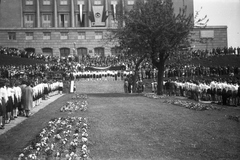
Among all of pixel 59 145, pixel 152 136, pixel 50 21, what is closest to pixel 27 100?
pixel 59 145

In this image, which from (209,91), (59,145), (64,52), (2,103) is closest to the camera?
(59,145)

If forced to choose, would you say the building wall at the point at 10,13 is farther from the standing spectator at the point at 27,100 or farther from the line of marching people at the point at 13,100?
the standing spectator at the point at 27,100

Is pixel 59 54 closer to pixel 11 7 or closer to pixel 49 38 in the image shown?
pixel 49 38

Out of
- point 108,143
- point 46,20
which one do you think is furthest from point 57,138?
point 46,20

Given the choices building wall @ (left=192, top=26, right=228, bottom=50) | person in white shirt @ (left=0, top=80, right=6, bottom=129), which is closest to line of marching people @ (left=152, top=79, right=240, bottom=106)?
person in white shirt @ (left=0, top=80, right=6, bottom=129)

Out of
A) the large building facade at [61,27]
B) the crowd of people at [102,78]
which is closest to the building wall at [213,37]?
the large building facade at [61,27]

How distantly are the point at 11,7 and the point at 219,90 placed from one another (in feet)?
196

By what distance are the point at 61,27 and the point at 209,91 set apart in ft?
162

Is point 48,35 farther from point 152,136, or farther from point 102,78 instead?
point 152,136

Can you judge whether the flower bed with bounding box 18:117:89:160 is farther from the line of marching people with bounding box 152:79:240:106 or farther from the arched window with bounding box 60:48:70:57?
the arched window with bounding box 60:48:70:57

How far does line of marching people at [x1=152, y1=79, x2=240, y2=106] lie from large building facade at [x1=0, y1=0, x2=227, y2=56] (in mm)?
34170

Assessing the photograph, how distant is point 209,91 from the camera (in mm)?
28375

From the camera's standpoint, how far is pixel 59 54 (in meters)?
71.1

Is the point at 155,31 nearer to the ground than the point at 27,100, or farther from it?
farther from it
